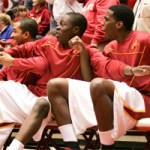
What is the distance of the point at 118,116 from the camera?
2787 mm

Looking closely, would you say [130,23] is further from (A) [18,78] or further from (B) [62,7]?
(B) [62,7]

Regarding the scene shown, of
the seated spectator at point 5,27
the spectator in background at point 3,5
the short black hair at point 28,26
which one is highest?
the short black hair at point 28,26

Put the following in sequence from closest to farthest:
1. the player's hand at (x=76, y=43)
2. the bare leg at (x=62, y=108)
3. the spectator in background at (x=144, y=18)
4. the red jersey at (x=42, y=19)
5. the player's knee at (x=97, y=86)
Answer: the player's knee at (x=97, y=86) → the bare leg at (x=62, y=108) → the player's hand at (x=76, y=43) → the spectator in background at (x=144, y=18) → the red jersey at (x=42, y=19)

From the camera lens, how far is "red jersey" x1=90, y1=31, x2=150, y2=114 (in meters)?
3.04

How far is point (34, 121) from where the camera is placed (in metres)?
2.99

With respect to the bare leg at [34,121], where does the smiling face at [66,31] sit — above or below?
above

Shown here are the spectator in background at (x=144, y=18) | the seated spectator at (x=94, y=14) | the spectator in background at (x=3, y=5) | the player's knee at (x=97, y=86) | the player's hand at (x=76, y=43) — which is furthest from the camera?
the spectator in background at (x=3, y=5)

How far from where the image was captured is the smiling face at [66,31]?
3.38 metres

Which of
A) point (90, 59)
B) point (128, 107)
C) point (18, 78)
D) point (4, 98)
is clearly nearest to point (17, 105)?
point (4, 98)

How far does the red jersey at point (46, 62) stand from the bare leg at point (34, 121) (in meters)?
0.36

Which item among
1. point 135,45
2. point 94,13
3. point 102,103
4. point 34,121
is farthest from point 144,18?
point 34,121

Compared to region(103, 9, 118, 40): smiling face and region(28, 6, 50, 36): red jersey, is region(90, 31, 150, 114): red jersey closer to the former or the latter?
region(103, 9, 118, 40): smiling face

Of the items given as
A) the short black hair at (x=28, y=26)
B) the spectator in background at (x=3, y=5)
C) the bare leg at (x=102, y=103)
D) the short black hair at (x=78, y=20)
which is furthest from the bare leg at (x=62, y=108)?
the spectator in background at (x=3, y=5)

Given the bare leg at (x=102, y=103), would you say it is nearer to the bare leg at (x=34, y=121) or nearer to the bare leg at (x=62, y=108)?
the bare leg at (x=62, y=108)
